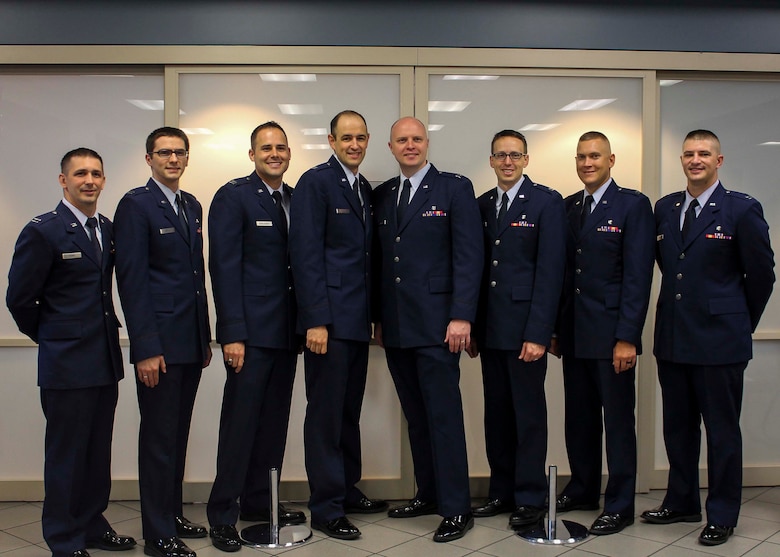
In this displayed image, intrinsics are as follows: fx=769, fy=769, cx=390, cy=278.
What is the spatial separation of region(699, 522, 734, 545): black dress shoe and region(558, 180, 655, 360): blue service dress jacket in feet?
2.85

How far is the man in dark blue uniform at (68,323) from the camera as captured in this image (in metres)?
3.19

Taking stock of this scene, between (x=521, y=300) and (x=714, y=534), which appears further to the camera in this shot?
(x=521, y=300)

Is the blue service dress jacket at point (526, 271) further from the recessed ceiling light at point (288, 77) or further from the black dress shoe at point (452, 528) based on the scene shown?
the recessed ceiling light at point (288, 77)

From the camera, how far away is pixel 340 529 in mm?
3600

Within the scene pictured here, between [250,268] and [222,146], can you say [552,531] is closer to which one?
[250,268]

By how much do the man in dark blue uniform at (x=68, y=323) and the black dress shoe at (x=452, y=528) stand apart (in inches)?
61.6

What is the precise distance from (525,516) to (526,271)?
1183 millimetres

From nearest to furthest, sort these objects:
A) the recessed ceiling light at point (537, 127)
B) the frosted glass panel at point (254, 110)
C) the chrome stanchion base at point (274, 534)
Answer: the chrome stanchion base at point (274, 534) < the frosted glass panel at point (254, 110) < the recessed ceiling light at point (537, 127)

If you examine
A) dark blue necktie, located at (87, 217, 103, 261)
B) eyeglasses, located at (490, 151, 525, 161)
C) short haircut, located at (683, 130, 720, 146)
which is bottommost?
dark blue necktie, located at (87, 217, 103, 261)

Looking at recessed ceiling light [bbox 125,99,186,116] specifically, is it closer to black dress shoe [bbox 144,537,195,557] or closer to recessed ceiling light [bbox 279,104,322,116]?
recessed ceiling light [bbox 279,104,322,116]

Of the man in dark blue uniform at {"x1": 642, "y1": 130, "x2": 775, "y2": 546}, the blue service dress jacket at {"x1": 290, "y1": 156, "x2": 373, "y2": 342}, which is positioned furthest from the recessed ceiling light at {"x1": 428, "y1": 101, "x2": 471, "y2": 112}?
the man in dark blue uniform at {"x1": 642, "y1": 130, "x2": 775, "y2": 546}

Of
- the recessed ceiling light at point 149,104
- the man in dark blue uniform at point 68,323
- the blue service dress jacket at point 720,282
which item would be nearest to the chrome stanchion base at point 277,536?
the man in dark blue uniform at point 68,323

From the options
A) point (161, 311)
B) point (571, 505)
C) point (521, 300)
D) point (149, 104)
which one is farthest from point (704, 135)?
point (149, 104)

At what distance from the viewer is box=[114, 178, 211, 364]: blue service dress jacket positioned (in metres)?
3.27
